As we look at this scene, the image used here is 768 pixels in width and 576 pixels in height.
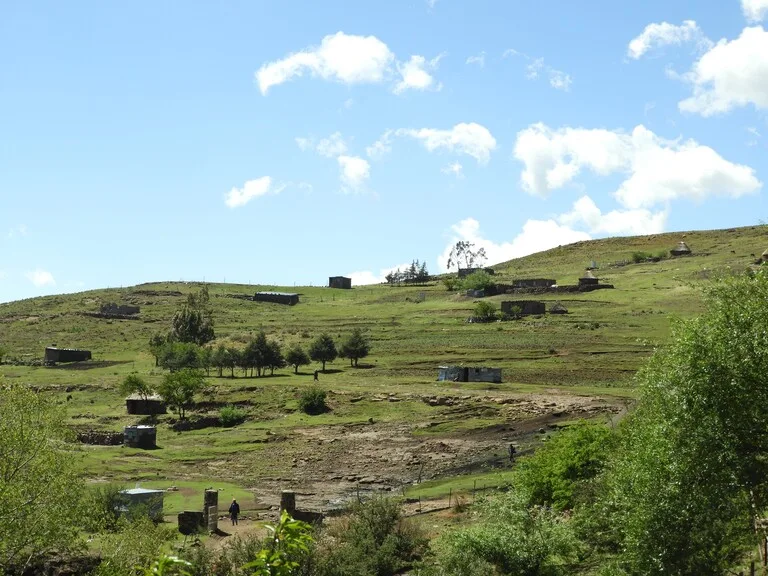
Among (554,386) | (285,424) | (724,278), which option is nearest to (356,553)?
(724,278)

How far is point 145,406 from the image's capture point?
271 feet

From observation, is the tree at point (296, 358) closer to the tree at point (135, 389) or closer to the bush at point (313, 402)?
the tree at point (135, 389)

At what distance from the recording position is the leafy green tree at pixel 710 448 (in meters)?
23.2

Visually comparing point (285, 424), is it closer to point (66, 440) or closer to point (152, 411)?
point (152, 411)

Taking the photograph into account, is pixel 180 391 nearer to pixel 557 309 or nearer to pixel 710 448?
pixel 557 309

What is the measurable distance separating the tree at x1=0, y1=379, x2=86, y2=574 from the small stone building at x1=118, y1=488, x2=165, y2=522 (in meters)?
9.47

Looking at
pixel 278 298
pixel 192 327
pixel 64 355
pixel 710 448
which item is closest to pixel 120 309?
pixel 278 298

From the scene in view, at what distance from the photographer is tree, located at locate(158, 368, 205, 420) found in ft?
265

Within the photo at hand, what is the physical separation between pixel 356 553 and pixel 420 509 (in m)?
12.0

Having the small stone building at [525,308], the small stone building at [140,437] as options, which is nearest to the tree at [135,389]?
the small stone building at [140,437]

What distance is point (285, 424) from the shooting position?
240 ft

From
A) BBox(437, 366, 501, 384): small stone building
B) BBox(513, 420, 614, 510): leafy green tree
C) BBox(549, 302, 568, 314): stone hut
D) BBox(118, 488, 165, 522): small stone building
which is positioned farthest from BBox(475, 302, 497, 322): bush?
BBox(118, 488, 165, 522): small stone building

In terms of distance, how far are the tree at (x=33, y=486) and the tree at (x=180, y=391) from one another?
46.6 meters

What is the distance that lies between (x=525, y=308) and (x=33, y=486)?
304ft
